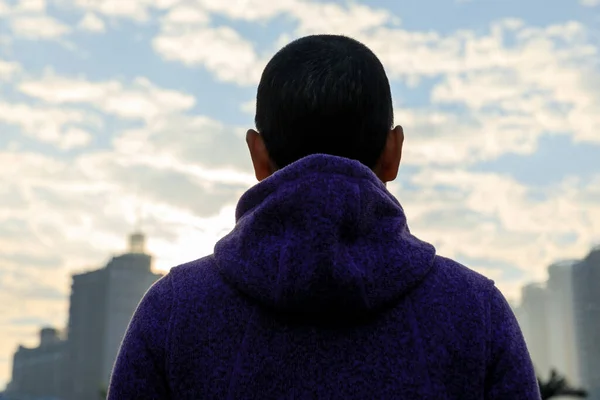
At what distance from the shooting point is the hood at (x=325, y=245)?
1.70m

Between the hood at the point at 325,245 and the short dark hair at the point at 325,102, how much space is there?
0.11m

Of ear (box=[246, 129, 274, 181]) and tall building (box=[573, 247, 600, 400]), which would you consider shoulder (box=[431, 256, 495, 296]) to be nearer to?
ear (box=[246, 129, 274, 181])

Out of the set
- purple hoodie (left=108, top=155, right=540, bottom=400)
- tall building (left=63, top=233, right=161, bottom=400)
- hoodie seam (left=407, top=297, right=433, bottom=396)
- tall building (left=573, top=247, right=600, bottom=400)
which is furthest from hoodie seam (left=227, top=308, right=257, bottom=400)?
tall building (left=63, top=233, right=161, bottom=400)

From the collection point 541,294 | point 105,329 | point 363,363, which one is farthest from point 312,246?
point 541,294

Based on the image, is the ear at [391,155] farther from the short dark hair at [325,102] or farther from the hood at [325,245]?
the hood at [325,245]

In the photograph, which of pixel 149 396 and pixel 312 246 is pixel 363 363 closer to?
pixel 312 246

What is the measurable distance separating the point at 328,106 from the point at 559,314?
19885 centimetres

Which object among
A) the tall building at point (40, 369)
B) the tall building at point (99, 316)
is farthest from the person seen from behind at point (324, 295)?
the tall building at point (40, 369)

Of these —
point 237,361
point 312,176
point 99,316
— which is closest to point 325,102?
point 312,176

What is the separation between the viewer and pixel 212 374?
1.80 meters

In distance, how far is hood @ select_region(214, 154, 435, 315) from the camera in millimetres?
1695

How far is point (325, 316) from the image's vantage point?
1.77m

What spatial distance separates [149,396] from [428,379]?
1.98ft

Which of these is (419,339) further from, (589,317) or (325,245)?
(589,317)
